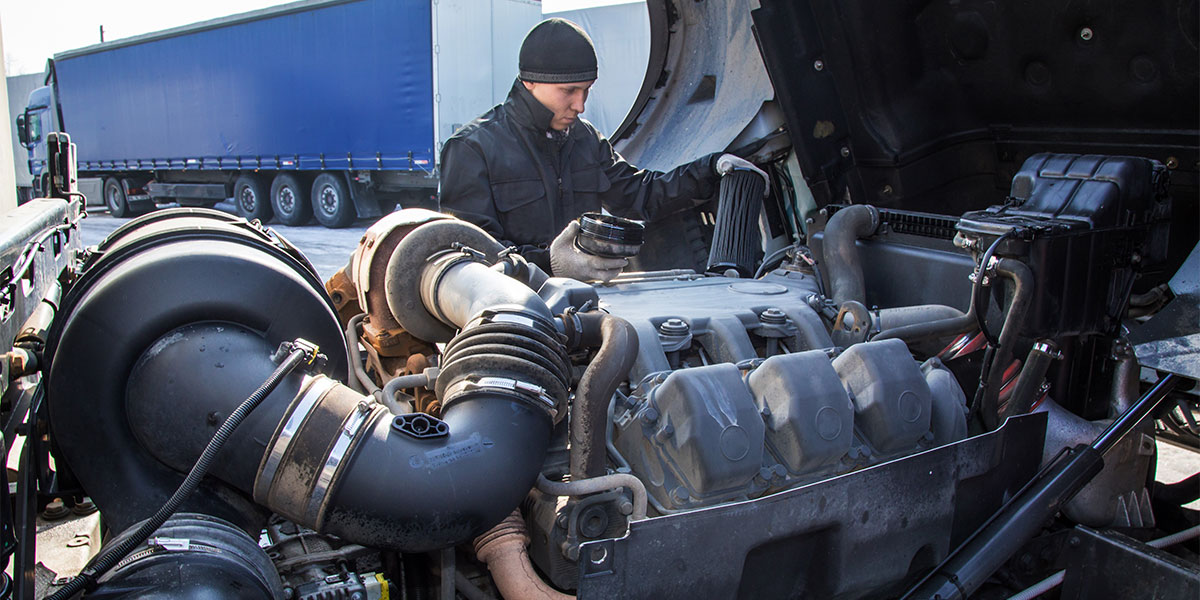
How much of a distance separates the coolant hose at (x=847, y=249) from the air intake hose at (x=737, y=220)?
0.38 m

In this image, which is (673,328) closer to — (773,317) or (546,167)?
(773,317)

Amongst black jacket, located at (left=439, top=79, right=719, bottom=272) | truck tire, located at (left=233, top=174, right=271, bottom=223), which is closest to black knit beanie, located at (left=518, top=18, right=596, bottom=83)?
black jacket, located at (left=439, top=79, right=719, bottom=272)

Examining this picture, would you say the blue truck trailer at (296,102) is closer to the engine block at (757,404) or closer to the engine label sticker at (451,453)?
the engine block at (757,404)

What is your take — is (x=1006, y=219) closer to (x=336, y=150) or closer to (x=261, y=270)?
(x=261, y=270)

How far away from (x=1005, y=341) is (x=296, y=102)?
14246 millimetres

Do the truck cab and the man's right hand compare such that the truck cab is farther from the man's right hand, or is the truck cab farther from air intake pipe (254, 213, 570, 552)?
air intake pipe (254, 213, 570, 552)

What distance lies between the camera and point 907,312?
8.92 ft

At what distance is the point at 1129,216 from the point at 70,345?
2718 millimetres

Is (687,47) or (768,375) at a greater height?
(687,47)

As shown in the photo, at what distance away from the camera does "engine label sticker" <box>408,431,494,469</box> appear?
60.9 inches

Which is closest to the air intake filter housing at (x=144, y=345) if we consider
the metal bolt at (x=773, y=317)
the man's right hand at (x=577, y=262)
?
the man's right hand at (x=577, y=262)

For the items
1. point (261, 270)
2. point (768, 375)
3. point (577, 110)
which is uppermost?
point (577, 110)

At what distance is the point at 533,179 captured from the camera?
355cm

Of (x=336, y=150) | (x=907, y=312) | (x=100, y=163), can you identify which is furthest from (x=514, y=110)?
(x=100, y=163)
